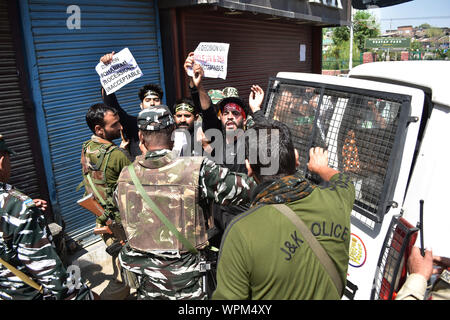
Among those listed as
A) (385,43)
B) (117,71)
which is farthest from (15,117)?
(385,43)

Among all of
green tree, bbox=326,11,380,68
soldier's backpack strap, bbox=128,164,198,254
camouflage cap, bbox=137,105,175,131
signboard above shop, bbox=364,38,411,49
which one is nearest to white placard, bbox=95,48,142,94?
camouflage cap, bbox=137,105,175,131

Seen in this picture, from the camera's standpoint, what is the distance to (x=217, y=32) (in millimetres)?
6695

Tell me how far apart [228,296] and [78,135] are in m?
3.74

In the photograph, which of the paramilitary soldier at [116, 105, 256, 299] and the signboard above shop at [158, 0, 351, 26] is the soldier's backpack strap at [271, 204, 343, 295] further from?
the signboard above shop at [158, 0, 351, 26]

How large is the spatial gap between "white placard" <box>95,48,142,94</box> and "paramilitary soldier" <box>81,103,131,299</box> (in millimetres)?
611

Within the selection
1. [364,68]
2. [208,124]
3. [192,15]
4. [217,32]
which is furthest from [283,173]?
[217,32]

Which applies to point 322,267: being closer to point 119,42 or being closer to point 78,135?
point 78,135

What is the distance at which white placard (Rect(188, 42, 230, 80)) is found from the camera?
12.2 ft

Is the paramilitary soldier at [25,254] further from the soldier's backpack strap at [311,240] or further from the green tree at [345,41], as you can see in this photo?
the green tree at [345,41]

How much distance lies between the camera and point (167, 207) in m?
2.05

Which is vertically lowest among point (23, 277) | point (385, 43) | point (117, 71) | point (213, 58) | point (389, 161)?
point (23, 277)

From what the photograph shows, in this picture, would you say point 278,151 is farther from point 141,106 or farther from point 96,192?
point 141,106

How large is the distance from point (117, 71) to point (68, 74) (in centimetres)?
105

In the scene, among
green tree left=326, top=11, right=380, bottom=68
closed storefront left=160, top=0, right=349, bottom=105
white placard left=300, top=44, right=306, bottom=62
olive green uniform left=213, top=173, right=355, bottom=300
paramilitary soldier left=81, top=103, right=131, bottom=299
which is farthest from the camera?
green tree left=326, top=11, right=380, bottom=68
